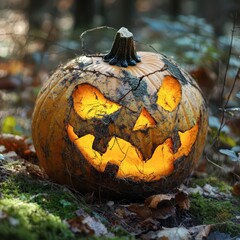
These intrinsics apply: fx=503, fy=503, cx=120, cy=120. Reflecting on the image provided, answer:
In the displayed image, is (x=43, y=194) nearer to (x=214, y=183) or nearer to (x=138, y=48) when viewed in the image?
(x=214, y=183)

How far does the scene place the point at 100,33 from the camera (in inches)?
398

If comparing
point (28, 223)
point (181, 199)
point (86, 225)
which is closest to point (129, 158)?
point (181, 199)

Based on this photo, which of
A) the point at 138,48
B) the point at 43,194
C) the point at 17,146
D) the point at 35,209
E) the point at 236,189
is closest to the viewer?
the point at 35,209

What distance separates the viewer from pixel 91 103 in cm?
347

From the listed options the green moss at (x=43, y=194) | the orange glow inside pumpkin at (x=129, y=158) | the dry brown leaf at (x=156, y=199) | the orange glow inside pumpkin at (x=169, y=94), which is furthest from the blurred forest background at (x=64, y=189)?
the orange glow inside pumpkin at (x=169, y=94)

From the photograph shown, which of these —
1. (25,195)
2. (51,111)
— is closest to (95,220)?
(25,195)

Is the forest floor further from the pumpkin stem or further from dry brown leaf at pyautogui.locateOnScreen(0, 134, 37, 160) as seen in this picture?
the pumpkin stem

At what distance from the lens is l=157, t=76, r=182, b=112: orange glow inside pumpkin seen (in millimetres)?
3558

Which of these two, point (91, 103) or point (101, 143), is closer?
point (101, 143)

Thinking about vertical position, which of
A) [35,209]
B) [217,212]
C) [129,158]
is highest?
[129,158]

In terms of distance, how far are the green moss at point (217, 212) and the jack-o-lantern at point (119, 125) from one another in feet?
0.80

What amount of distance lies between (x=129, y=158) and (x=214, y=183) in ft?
3.82

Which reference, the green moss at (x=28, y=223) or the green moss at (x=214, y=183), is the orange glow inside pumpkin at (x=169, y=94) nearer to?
the green moss at (x=214, y=183)

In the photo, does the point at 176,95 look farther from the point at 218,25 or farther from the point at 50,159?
the point at 218,25
